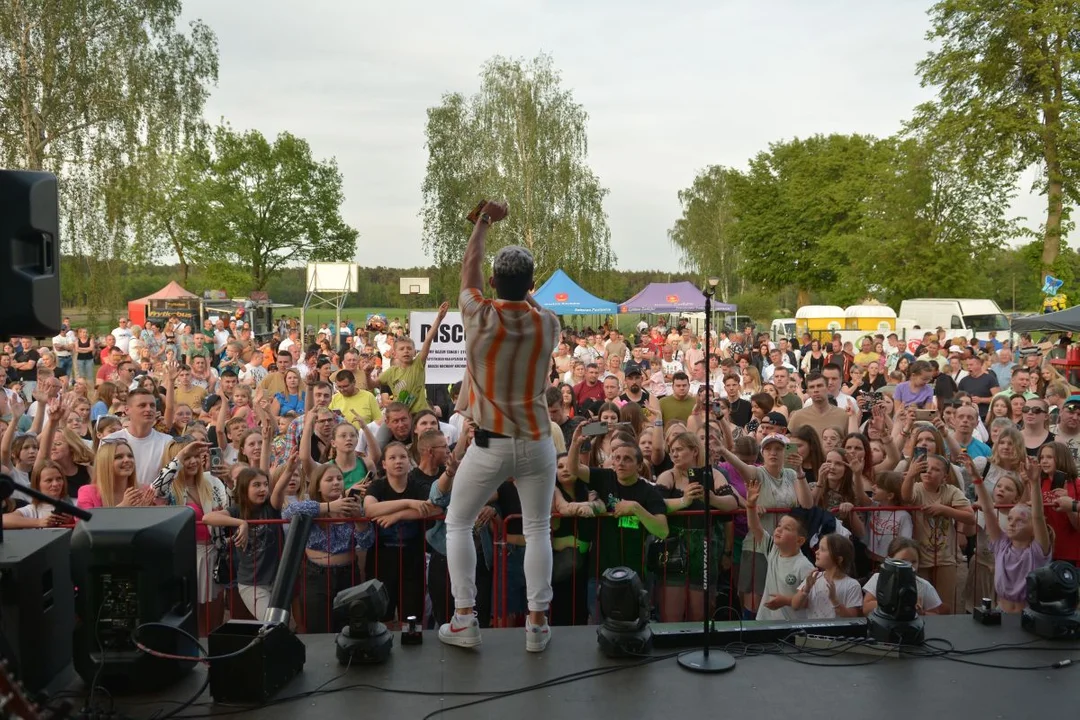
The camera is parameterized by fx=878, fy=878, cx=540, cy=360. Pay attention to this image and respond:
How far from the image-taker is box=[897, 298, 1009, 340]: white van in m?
28.0

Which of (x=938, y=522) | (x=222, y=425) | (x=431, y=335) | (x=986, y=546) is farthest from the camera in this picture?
(x=431, y=335)

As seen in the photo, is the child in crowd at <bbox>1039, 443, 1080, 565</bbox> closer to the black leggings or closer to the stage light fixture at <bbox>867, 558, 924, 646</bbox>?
the stage light fixture at <bbox>867, 558, 924, 646</bbox>

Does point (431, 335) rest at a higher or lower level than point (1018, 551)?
higher

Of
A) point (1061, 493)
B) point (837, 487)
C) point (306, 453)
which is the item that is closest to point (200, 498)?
point (306, 453)

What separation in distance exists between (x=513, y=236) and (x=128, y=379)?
2796cm

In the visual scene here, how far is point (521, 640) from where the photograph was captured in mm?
3967

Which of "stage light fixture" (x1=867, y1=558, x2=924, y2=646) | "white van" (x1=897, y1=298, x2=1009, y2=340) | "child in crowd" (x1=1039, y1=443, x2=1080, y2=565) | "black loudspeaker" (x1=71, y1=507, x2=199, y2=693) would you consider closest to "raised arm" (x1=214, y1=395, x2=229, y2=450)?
"black loudspeaker" (x1=71, y1=507, x2=199, y2=693)

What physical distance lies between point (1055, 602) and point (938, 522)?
4.36 ft

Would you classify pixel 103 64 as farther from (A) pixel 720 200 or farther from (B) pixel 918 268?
(A) pixel 720 200

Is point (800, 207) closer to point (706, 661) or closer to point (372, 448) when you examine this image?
→ point (372, 448)

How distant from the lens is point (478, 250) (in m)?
3.90

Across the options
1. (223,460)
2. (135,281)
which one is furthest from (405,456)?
(135,281)

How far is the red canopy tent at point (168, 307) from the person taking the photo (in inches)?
1303

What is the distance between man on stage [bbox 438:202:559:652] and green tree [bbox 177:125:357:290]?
5105cm
